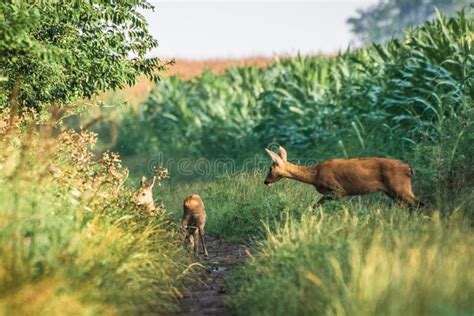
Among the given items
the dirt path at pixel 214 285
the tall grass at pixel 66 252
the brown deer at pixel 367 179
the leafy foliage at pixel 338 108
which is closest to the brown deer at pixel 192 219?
the dirt path at pixel 214 285

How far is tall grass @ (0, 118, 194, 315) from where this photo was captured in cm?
652

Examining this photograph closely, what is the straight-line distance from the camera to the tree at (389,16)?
71812 millimetres

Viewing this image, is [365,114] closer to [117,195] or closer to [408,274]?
[117,195]

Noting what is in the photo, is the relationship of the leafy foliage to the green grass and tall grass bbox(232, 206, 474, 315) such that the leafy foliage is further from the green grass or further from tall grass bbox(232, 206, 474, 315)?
tall grass bbox(232, 206, 474, 315)

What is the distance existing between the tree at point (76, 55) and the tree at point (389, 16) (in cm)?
6148

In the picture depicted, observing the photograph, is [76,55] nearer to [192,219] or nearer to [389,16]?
[192,219]

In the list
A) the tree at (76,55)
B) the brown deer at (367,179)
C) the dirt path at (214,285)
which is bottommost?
the dirt path at (214,285)

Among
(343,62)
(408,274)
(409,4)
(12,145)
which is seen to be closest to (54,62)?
(12,145)

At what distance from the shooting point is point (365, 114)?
17.3 meters

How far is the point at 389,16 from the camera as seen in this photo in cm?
7450

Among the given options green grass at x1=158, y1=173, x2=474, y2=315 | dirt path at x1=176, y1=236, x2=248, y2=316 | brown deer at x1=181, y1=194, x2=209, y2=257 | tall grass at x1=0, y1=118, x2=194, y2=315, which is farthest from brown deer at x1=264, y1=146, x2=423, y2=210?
tall grass at x1=0, y1=118, x2=194, y2=315

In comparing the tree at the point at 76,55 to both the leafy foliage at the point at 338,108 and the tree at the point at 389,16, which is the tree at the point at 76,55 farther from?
the tree at the point at 389,16

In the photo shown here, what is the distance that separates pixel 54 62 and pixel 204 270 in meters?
3.28

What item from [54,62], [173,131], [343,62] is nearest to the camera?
[54,62]
